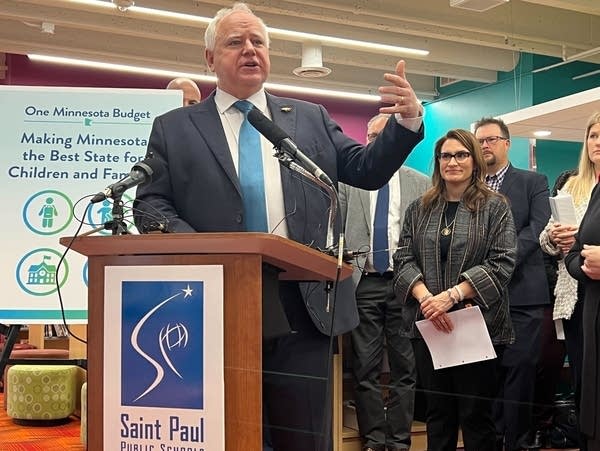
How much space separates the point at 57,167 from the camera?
291 centimetres

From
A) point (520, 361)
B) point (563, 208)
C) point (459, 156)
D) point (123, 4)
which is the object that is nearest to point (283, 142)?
point (459, 156)

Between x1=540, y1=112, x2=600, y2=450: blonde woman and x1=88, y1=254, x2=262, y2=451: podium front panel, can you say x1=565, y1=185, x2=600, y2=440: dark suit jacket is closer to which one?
x1=540, y1=112, x2=600, y2=450: blonde woman

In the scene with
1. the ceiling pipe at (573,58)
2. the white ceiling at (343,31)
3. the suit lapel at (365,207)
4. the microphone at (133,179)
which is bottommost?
the microphone at (133,179)

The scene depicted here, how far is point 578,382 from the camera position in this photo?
274cm

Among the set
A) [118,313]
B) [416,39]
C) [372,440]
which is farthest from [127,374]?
[416,39]

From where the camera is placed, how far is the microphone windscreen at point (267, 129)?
144cm

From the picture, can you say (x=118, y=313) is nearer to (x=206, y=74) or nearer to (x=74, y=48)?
(x=74, y=48)

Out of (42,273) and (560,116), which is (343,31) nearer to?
(560,116)

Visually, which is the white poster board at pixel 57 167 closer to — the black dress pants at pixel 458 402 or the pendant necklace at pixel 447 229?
the pendant necklace at pixel 447 229

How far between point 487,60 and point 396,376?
594 centimetres

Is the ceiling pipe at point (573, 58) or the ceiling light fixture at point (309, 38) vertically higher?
the ceiling light fixture at point (309, 38)

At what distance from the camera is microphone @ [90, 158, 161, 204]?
4.54 ft

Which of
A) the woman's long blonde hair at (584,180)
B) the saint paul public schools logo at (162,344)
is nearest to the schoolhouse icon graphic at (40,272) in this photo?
the saint paul public schools logo at (162,344)

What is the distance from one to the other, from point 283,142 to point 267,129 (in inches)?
2.3
